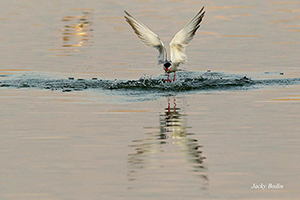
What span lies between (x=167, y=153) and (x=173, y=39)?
689 cm

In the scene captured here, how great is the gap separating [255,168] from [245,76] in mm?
9092

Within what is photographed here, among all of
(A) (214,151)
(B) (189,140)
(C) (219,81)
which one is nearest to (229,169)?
(A) (214,151)

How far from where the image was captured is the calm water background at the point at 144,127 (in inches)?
377

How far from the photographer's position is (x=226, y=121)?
1357 centimetres

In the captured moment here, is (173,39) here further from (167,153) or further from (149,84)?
(167,153)

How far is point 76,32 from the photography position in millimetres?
30406

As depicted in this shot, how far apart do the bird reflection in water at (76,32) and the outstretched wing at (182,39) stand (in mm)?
7045

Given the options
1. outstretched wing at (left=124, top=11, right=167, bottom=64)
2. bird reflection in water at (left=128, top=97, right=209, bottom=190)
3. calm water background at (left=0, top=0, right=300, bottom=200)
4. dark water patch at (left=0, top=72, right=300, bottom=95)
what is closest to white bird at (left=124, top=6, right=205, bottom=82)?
outstretched wing at (left=124, top=11, right=167, bottom=64)

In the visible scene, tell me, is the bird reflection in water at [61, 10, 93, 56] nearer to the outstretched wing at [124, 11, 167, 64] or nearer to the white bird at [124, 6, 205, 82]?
the white bird at [124, 6, 205, 82]

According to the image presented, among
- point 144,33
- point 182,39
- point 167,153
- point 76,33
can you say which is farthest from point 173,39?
point 76,33

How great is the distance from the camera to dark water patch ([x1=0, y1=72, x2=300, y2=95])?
1803 cm

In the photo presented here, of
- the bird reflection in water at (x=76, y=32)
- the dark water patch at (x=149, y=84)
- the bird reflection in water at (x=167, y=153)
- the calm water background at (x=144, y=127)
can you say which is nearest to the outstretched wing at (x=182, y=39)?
the dark water patch at (x=149, y=84)

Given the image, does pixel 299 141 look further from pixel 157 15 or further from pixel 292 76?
pixel 157 15

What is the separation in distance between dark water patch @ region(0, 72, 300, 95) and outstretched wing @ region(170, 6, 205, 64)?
773mm
